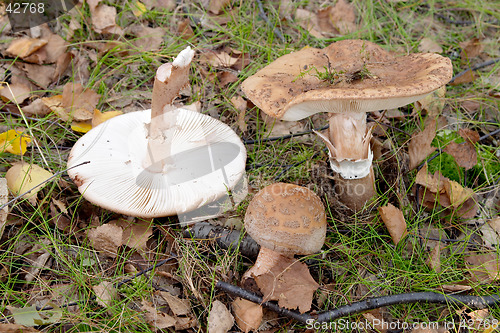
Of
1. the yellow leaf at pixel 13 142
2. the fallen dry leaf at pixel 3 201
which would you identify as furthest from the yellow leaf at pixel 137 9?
the fallen dry leaf at pixel 3 201

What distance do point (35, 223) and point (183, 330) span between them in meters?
1.30

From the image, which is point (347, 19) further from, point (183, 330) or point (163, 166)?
point (183, 330)

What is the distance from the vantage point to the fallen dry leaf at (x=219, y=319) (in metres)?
2.27

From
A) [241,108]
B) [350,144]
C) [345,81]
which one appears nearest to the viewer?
[345,81]

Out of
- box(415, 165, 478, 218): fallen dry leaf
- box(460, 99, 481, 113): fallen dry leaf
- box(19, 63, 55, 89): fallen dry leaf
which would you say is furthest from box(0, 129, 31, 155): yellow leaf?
box(460, 99, 481, 113): fallen dry leaf

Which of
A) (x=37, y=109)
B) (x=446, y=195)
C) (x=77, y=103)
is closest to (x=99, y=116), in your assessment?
(x=77, y=103)

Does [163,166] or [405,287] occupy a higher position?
[163,166]

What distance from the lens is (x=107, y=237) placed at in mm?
2584

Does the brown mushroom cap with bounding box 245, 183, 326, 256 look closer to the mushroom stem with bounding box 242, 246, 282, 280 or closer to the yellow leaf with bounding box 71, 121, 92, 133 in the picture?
the mushroom stem with bounding box 242, 246, 282, 280

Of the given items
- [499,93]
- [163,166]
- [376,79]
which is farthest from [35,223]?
[499,93]

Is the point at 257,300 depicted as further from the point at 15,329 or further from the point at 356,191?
the point at 15,329

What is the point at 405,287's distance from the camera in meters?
2.44

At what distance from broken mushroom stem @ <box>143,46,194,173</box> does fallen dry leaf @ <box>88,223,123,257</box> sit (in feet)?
1.57

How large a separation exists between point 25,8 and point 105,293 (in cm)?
311
